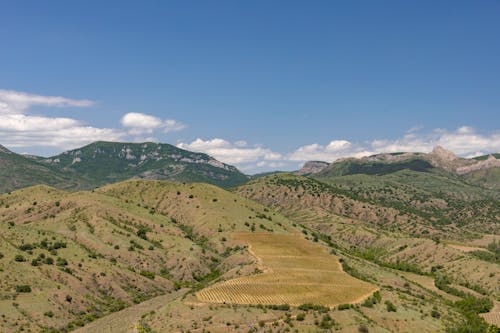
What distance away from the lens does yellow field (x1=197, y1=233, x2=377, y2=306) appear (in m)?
109

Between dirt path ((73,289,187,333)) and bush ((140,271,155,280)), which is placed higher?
bush ((140,271,155,280))

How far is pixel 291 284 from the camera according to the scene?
121000mm

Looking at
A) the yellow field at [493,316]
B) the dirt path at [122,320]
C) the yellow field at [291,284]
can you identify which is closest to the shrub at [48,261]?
the dirt path at [122,320]

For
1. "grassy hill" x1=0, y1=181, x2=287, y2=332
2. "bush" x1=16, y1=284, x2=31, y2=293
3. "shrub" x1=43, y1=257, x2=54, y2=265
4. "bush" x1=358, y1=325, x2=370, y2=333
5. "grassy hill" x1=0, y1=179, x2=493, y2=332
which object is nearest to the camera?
"bush" x1=358, y1=325, x2=370, y2=333

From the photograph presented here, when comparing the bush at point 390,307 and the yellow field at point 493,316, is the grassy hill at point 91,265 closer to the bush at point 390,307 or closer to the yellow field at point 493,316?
the bush at point 390,307

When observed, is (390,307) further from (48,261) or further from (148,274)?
(48,261)

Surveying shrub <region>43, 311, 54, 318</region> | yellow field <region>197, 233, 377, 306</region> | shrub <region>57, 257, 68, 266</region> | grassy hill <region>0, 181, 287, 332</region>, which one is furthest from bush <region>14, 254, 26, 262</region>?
yellow field <region>197, 233, 377, 306</region>

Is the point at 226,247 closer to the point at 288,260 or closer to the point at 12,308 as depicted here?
the point at 288,260

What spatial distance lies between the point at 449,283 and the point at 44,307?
158 m

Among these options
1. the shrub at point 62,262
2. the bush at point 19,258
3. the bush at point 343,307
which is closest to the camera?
the bush at point 343,307

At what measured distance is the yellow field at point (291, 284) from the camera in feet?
357

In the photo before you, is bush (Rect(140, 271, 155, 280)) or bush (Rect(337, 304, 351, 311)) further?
bush (Rect(140, 271, 155, 280))

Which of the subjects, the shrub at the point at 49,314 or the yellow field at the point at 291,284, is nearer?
the shrub at the point at 49,314

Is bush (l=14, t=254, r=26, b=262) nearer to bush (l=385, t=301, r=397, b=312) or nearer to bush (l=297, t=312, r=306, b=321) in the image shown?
bush (l=297, t=312, r=306, b=321)
